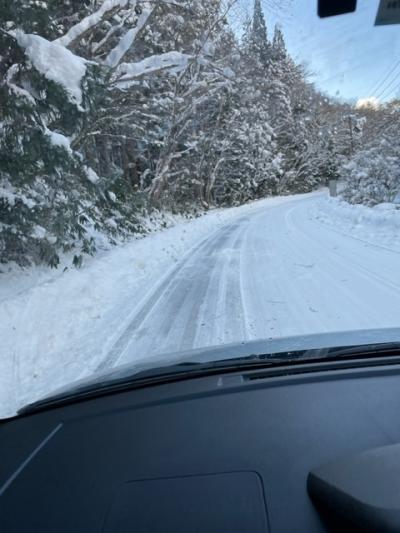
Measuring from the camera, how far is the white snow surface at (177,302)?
4.90 m

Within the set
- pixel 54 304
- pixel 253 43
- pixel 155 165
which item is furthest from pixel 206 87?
pixel 54 304

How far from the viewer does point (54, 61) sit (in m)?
6.59

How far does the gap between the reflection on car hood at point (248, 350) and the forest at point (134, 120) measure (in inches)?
215

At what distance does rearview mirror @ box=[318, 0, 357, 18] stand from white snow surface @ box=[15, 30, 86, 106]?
4.79m

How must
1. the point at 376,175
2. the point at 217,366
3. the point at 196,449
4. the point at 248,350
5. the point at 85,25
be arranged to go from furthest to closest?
the point at 376,175
the point at 85,25
the point at 248,350
the point at 217,366
the point at 196,449

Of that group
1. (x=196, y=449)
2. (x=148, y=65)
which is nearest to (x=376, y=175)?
(x=148, y=65)

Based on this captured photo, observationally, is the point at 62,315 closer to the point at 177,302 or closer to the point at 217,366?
the point at 177,302

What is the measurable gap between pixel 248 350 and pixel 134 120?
16215mm

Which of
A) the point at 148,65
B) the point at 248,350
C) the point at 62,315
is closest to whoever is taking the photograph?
the point at 248,350

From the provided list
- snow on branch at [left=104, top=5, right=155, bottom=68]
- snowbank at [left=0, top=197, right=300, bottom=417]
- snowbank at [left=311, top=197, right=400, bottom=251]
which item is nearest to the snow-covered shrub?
snowbank at [left=311, top=197, right=400, bottom=251]

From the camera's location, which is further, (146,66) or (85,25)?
(146,66)

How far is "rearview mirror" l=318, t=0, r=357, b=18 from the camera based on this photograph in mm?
2861

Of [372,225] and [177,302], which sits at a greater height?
[177,302]

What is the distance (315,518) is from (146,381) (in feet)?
4.48
